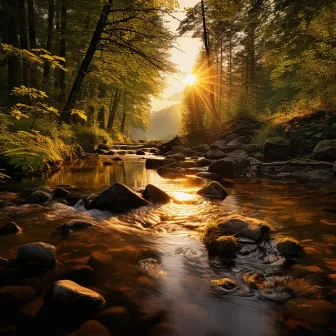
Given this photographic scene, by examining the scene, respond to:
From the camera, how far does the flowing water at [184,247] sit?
7.60ft

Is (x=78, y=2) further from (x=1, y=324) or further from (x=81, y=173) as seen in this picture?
(x=1, y=324)

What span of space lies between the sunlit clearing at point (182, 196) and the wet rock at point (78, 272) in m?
3.49

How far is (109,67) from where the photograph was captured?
12438 millimetres

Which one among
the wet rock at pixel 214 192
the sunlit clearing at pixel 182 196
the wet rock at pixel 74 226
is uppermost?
the wet rock at pixel 214 192

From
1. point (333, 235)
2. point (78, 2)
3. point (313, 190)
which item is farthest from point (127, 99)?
point (333, 235)

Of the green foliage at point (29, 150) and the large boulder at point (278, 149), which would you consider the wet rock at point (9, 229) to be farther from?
the large boulder at point (278, 149)

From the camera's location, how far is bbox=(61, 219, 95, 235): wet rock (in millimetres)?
4137

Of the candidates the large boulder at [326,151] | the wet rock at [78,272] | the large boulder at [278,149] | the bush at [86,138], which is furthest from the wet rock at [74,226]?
the bush at [86,138]

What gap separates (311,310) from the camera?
236 centimetres

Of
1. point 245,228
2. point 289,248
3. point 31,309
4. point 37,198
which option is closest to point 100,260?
point 31,309

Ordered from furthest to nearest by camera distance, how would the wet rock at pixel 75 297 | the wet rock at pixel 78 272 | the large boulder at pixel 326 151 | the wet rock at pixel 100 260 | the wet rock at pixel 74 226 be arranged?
the large boulder at pixel 326 151
the wet rock at pixel 74 226
the wet rock at pixel 100 260
the wet rock at pixel 78 272
the wet rock at pixel 75 297

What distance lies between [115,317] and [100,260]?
3.54 ft

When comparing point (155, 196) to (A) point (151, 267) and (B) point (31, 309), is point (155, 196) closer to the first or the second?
(A) point (151, 267)

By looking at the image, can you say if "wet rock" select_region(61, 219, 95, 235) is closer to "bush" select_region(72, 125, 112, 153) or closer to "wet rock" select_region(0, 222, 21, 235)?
"wet rock" select_region(0, 222, 21, 235)
